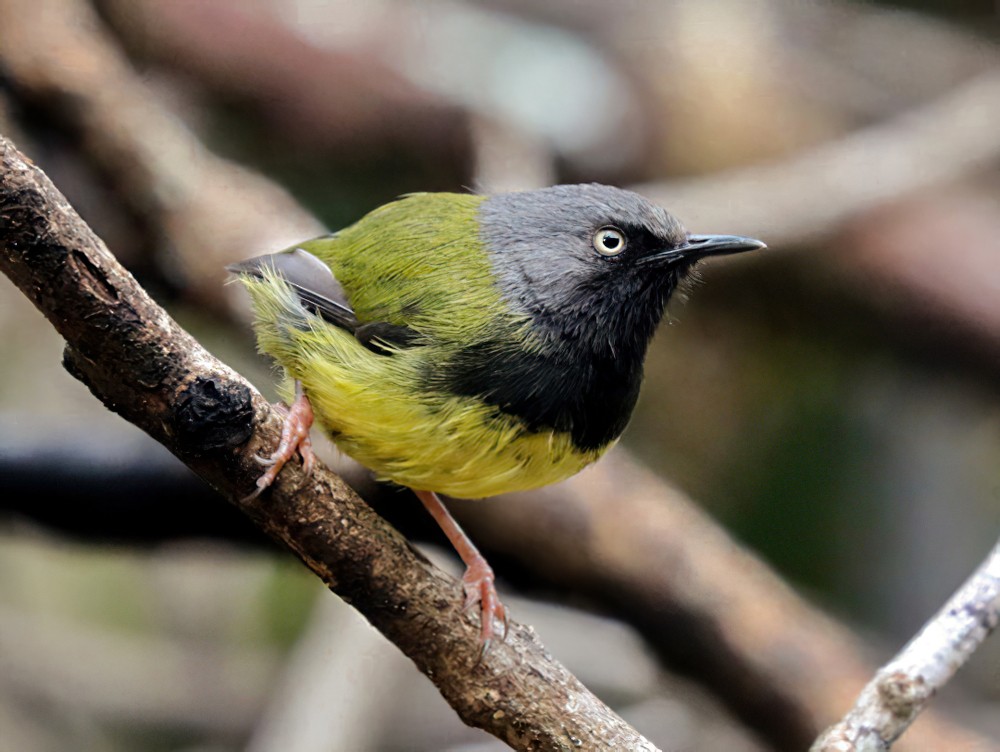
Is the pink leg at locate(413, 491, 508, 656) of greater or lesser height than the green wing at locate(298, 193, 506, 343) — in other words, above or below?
below

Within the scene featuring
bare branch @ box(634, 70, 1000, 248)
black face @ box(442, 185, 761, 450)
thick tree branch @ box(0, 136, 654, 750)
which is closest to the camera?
thick tree branch @ box(0, 136, 654, 750)

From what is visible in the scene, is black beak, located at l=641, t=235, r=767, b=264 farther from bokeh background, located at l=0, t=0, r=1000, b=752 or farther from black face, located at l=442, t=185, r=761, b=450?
bokeh background, located at l=0, t=0, r=1000, b=752

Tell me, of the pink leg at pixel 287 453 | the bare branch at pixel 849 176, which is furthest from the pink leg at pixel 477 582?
the bare branch at pixel 849 176

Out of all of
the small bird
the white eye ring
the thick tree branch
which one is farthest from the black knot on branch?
the white eye ring

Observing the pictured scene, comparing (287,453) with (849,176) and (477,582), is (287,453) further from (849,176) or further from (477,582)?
(849,176)

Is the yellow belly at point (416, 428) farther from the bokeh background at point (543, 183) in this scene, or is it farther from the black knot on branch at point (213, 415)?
the bokeh background at point (543, 183)

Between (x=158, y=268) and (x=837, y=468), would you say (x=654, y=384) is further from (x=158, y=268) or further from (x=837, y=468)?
(x=158, y=268)

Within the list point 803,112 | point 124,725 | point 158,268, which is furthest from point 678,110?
point 124,725
